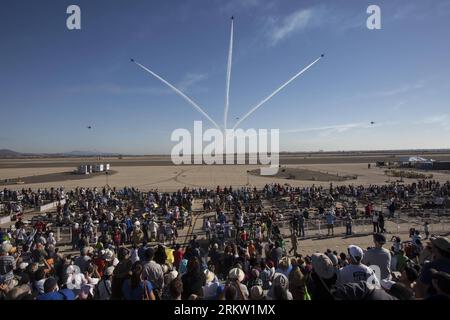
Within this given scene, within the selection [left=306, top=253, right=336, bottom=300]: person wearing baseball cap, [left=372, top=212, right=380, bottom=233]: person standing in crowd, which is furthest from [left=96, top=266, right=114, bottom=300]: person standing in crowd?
[left=372, top=212, right=380, bottom=233]: person standing in crowd

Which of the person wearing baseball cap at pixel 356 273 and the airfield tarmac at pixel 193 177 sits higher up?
the person wearing baseball cap at pixel 356 273

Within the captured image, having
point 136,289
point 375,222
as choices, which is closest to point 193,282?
point 136,289

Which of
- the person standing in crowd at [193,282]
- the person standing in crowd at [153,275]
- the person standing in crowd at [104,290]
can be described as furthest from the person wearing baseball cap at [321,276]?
the person standing in crowd at [104,290]

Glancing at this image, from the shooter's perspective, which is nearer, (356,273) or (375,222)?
(356,273)

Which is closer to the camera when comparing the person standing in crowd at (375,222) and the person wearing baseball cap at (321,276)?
the person wearing baseball cap at (321,276)

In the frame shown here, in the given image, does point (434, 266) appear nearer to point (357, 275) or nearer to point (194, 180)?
point (357, 275)

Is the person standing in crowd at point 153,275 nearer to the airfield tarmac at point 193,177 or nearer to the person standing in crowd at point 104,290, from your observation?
the person standing in crowd at point 104,290
